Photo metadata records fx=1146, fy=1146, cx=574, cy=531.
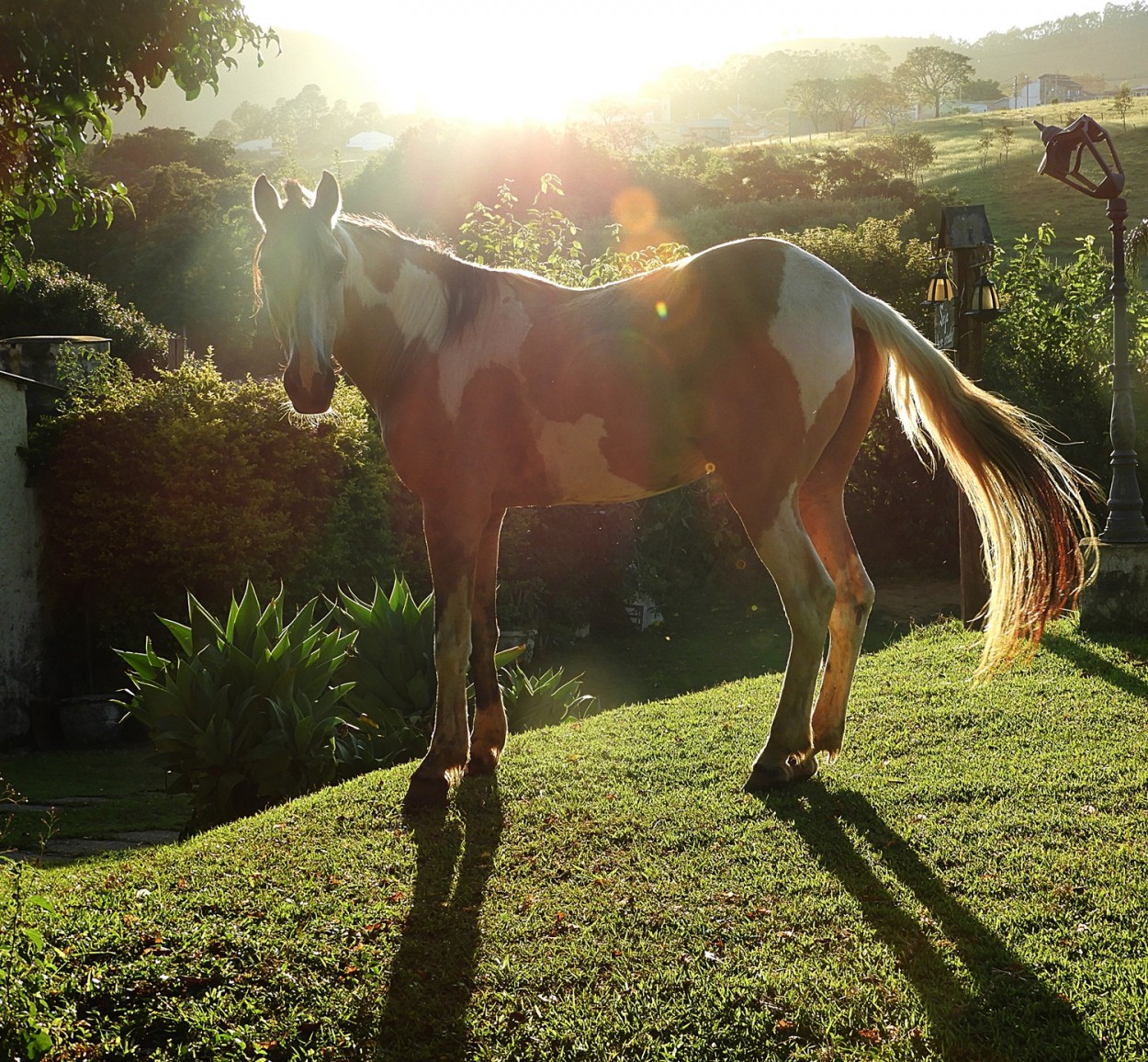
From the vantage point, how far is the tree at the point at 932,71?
106 metres

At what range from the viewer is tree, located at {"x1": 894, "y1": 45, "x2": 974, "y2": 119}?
106 meters

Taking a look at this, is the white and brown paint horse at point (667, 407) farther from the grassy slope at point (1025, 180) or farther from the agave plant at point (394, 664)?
the grassy slope at point (1025, 180)

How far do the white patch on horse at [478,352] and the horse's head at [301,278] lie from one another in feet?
1.76

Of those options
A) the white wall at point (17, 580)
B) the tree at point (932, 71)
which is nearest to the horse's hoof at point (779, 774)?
the white wall at point (17, 580)

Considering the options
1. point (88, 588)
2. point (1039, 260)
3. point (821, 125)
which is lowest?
point (88, 588)

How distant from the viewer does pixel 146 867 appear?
4684 mm

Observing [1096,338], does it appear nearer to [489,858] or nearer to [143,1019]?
[489,858]

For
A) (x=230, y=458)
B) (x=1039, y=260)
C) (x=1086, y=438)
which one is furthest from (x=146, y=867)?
(x=1039, y=260)

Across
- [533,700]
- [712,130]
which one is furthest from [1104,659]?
[712,130]

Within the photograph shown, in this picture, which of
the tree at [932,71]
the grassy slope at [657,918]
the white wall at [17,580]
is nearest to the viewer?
the grassy slope at [657,918]

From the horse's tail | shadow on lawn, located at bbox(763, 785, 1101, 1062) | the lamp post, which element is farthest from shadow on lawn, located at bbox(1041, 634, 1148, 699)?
shadow on lawn, located at bbox(763, 785, 1101, 1062)

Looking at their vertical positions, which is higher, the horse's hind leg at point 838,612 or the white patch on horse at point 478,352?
the white patch on horse at point 478,352

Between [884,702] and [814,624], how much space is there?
2.30 m

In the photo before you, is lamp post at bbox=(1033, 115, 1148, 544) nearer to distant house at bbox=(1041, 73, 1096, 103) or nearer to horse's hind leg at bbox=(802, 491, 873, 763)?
horse's hind leg at bbox=(802, 491, 873, 763)
